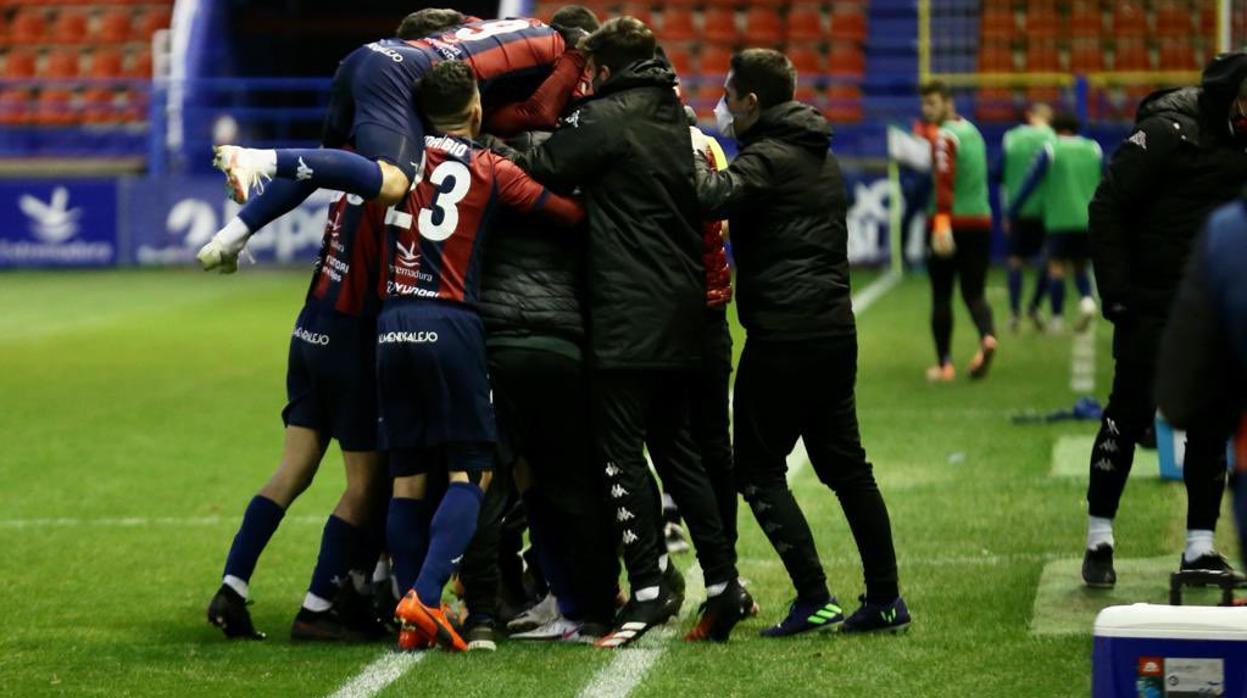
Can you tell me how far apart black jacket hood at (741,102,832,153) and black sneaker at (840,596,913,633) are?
155 cm

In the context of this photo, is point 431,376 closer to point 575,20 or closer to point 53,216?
point 575,20

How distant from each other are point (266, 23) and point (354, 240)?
2465cm

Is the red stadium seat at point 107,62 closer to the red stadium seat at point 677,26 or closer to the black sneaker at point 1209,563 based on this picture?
the red stadium seat at point 677,26

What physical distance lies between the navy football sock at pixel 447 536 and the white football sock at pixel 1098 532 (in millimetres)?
2433

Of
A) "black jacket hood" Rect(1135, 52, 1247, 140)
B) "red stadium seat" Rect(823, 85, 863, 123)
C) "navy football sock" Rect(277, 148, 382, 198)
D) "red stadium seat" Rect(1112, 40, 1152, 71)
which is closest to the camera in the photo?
"navy football sock" Rect(277, 148, 382, 198)

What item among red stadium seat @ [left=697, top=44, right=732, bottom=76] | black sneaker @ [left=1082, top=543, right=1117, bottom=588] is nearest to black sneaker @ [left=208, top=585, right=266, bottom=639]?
black sneaker @ [left=1082, top=543, right=1117, bottom=588]

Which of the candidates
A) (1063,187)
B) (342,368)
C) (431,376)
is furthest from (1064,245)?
(431,376)

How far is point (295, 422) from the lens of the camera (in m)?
7.36

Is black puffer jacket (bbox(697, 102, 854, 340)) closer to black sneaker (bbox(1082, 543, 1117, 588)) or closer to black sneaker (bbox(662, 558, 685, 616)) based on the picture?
black sneaker (bbox(662, 558, 685, 616))

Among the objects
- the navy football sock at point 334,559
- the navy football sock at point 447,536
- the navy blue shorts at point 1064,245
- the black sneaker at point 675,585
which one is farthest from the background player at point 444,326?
the navy blue shorts at point 1064,245

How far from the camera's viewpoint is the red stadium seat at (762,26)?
1124 inches

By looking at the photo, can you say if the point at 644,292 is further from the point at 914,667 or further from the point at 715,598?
the point at 914,667

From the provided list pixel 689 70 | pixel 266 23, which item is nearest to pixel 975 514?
pixel 689 70

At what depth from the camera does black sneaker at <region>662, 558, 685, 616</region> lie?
7361mm
